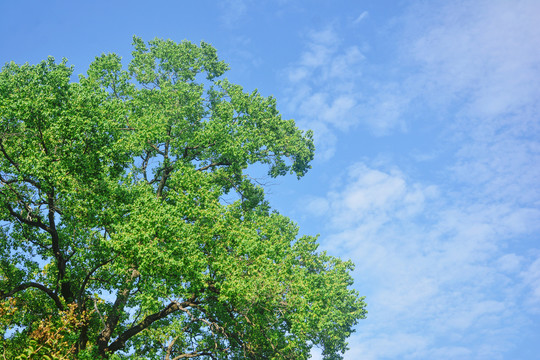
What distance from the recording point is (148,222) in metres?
18.9

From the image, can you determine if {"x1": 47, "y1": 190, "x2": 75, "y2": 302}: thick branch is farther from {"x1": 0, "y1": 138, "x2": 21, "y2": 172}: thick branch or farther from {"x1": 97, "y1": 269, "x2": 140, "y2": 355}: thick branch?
{"x1": 97, "y1": 269, "x2": 140, "y2": 355}: thick branch

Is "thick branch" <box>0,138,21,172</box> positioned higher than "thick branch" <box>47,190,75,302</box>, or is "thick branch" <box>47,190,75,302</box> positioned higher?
"thick branch" <box>0,138,21,172</box>

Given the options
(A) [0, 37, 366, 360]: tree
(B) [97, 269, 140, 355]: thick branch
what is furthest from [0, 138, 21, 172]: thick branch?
(B) [97, 269, 140, 355]: thick branch

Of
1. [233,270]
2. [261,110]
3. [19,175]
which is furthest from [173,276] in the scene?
[261,110]

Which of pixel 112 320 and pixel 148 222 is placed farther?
→ pixel 112 320

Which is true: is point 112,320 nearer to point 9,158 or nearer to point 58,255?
point 58,255

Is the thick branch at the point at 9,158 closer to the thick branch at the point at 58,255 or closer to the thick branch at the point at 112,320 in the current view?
the thick branch at the point at 58,255

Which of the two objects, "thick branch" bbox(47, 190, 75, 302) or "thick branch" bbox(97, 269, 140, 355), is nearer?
"thick branch" bbox(47, 190, 75, 302)

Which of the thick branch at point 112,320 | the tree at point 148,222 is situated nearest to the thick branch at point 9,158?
the tree at point 148,222

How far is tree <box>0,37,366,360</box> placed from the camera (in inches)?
773

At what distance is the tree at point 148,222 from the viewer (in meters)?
19.6

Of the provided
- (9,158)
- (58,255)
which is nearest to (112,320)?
(58,255)

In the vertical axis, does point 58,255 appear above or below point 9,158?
below

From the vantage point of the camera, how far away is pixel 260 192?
28.2 meters
